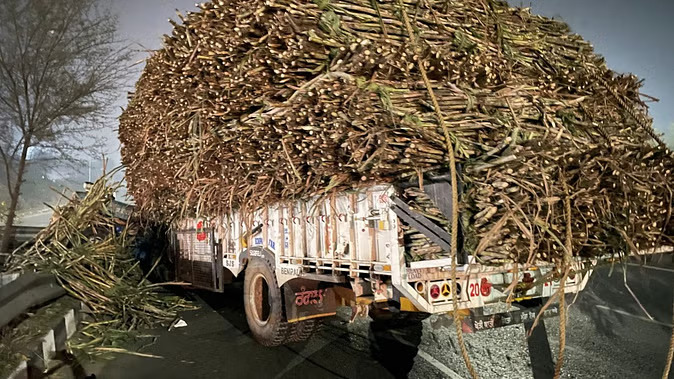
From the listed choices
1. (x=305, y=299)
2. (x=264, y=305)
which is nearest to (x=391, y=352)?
(x=305, y=299)

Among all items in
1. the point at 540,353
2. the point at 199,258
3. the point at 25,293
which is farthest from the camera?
the point at 199,258

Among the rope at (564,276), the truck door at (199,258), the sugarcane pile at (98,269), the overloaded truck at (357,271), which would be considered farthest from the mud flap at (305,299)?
the rope at (564,276)

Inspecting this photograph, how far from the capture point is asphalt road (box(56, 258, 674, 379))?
4828mm

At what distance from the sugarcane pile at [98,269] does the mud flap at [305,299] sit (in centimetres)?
217

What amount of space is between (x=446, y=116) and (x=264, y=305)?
3.71 m

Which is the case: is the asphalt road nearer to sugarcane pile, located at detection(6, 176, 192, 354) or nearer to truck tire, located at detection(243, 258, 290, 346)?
truck tire, located at detection(243, 258, 290, 346)

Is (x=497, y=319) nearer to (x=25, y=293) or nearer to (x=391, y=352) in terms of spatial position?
(x=391, y=352)

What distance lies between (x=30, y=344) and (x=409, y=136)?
11.9 feet

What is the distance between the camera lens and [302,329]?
5.42 meters

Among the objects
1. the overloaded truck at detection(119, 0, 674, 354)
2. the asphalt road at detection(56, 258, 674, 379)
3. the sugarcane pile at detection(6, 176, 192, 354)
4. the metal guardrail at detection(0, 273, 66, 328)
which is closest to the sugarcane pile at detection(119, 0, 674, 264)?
the overloaded truck at detection(119, 0, 674, 354)

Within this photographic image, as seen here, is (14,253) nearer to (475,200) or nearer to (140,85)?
(140,85)

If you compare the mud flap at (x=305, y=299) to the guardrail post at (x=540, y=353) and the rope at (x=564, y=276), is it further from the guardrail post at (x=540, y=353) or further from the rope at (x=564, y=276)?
the rope at (x=564, y=276)

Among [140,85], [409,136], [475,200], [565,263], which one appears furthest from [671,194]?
[140,85]

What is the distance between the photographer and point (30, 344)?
378 cm
